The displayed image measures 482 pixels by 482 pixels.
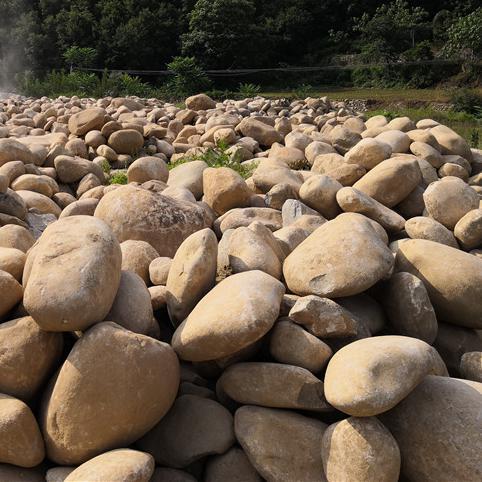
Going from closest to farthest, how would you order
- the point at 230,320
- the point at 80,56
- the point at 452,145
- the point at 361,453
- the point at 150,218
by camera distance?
the point at 361,453 < the point at 230,320 < the point at 150,218 < the point at 452,145 < the point at 80,56

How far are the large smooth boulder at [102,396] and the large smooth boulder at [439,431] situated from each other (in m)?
0.93

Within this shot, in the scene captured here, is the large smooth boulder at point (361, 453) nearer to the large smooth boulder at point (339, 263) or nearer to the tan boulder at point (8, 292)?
the large smooth boulder at point (339, 263)

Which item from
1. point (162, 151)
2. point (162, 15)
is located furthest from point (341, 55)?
point (162, 151)

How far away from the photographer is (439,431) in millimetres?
2105

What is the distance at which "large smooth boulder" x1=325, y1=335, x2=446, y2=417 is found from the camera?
1.95m

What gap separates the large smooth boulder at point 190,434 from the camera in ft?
7.23

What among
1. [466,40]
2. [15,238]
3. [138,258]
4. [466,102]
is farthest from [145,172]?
[466,40]

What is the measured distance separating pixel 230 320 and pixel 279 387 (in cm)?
32

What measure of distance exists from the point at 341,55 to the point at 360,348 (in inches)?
1742

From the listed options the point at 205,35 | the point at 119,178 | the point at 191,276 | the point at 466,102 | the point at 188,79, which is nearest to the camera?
the point at 191,276

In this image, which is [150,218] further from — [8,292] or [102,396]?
[102,396]

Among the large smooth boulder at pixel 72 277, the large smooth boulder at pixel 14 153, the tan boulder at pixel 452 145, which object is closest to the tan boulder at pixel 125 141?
the large smooth boulder at pixel 14 153

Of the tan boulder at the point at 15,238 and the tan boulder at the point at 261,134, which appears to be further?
the tan boulder at the point at 261,134

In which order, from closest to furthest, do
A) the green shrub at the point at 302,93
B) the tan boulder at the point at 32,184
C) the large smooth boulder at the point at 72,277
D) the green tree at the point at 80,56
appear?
the large smooth boulder at the point at 72,277, the tan boulder at the point at 32,184, the green shrub at the point at 302,93, the green tree at the point at 80,56
